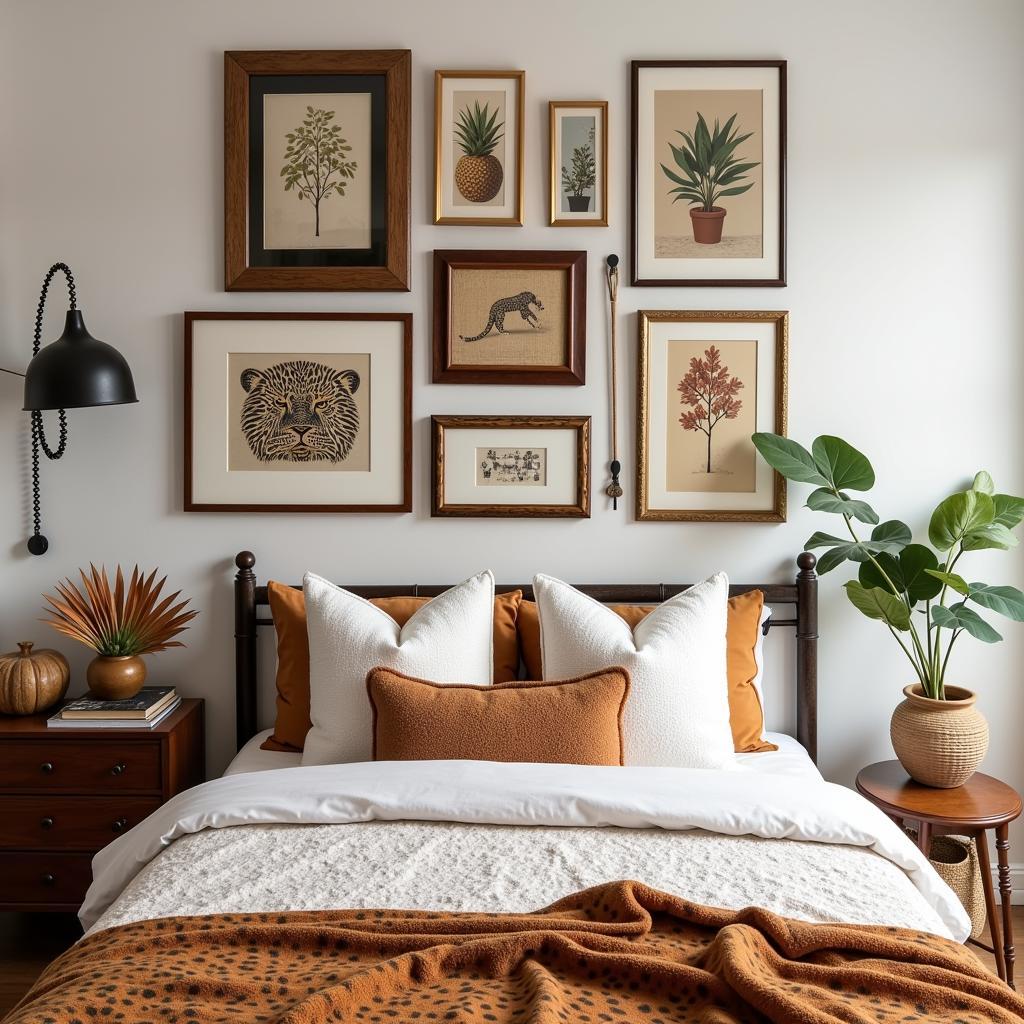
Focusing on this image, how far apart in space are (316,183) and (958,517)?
202 cm

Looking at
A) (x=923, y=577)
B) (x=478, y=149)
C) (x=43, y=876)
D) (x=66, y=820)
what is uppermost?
(x=478, y=149)

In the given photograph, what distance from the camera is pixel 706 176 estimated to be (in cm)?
272

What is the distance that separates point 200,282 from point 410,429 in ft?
2.47

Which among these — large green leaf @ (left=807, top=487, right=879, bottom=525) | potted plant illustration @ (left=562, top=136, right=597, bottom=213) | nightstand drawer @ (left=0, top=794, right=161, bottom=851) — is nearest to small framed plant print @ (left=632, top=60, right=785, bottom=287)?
potted plant illustration @ (left=562, top=136, right=597, bottom=213)

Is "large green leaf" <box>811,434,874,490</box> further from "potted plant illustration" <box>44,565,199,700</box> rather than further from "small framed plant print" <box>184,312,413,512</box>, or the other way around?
"potted plant illustration" <box>44,565,199,700</box>

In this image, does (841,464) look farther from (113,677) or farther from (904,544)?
(113,677)

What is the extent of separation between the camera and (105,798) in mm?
2461

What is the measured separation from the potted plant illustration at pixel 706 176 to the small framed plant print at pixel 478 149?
1.49 ft

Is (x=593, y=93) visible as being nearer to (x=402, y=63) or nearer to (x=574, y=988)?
(x=402, y=63)

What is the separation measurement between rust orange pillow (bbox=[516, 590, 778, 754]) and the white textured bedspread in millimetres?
457

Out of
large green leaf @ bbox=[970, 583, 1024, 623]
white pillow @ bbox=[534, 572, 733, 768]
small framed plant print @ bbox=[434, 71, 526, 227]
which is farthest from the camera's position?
small framed plant print @ bbox=[434, 71, 526, 227]

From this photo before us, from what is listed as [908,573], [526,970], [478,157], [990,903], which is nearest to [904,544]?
[908,573]

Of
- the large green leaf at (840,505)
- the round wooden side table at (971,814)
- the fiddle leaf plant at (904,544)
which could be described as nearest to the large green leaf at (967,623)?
the fiddle leaf plant at (904,544)

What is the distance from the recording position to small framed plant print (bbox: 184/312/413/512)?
2.74m
